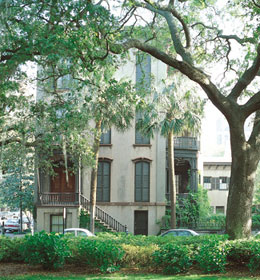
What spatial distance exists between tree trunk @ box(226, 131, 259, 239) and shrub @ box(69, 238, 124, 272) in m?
3.97

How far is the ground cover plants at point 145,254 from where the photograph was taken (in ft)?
46.3

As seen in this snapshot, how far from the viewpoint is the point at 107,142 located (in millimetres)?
36781

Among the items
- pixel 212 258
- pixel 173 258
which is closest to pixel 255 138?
pixel 212 258

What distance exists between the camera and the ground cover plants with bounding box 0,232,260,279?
14109mm

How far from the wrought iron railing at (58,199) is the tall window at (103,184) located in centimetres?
189

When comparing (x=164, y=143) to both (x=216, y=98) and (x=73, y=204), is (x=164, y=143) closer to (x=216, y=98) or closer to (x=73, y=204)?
(x=73, y=204)

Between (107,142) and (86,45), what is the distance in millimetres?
23098

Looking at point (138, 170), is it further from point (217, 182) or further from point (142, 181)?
point (217, 182)

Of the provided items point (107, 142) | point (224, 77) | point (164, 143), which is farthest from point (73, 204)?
point (224, 77)

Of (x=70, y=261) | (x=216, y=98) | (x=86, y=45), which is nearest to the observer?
(x=86, y=45)

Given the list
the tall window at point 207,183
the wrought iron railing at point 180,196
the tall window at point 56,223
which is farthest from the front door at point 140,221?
the tall window at point 207,183

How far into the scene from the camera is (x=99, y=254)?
1418 cm

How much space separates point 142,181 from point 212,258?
22.5 meters

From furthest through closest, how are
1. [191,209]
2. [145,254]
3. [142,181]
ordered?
[191,209], [142,181], [145,254]
